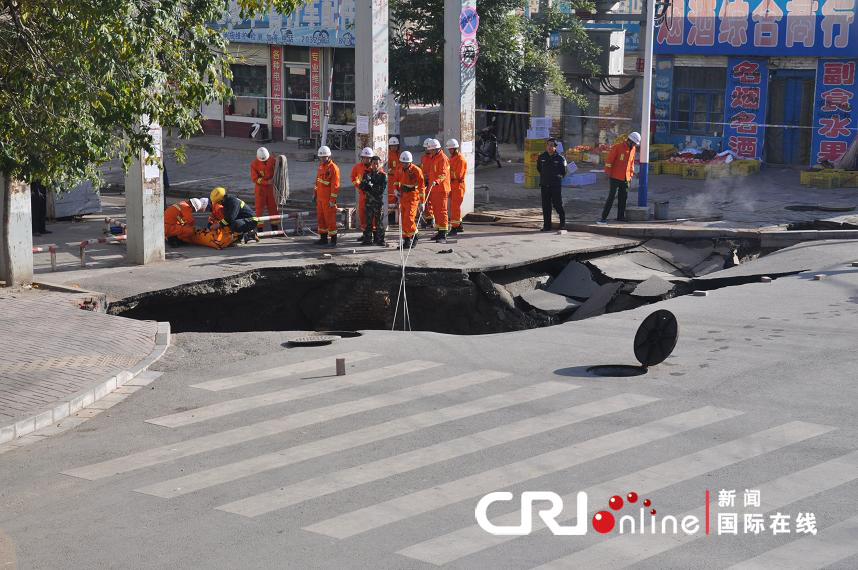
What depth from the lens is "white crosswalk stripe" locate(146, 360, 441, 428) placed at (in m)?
11.1

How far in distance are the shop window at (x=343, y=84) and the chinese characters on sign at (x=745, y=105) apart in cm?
1105

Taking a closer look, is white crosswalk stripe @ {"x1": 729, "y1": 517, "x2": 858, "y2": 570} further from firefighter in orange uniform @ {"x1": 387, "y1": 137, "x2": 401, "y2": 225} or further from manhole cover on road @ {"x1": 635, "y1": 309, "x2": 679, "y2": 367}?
firefighter in orange uniform @ {"x1": 387, "y1": 137, "x2": 401, "y2": 225}

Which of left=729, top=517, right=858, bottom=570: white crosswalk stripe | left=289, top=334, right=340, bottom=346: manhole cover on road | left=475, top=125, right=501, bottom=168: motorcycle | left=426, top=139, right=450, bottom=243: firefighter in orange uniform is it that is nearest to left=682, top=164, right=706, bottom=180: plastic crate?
left=475, top=125, right=501, bottom=168: motorcycle

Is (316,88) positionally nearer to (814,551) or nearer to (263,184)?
(263,184)

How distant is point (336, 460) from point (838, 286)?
9773mm

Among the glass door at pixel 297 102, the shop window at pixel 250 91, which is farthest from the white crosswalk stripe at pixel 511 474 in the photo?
the shop window at pixel 250 91

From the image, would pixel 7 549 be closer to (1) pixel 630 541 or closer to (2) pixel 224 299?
(1) pixel 630 541

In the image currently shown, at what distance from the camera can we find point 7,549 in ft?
26.8

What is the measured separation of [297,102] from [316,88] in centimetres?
105

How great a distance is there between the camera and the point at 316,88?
3469 centimetres

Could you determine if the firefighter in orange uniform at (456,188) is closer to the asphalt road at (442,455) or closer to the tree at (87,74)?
the asphalt road at (442,455)

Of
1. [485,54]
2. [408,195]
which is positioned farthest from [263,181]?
[485,54]

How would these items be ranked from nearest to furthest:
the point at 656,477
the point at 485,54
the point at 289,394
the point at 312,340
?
1. the point at 656,477
2. the point at 289,394
3. the point at 312,340
4. the point at 485,54

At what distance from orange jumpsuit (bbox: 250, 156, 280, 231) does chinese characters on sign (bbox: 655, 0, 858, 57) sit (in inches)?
554
